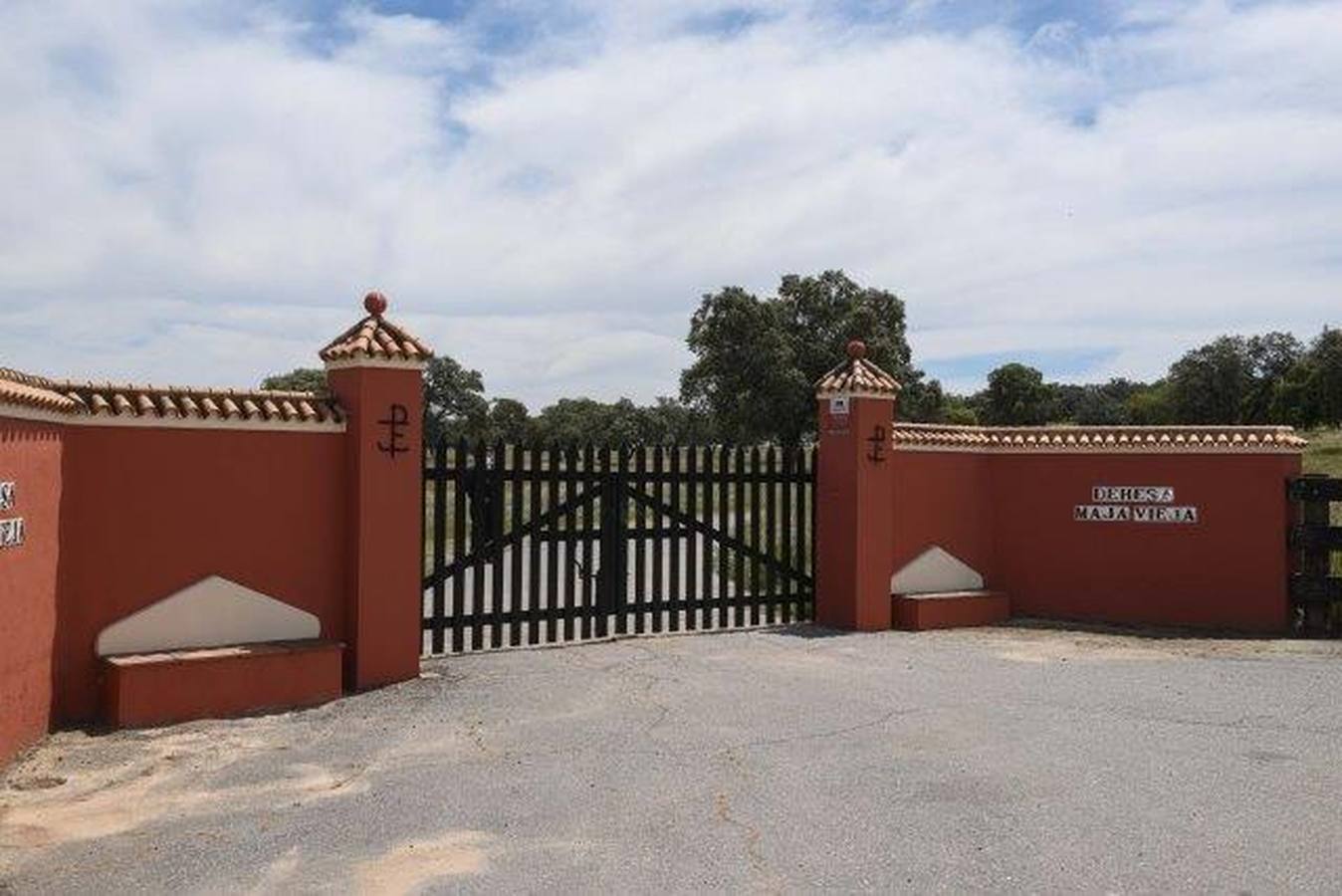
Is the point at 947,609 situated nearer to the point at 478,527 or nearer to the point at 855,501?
the point at 855,501

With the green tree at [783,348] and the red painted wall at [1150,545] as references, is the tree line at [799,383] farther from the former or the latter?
the red painted wall at [1150,545]

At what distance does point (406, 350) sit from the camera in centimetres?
874

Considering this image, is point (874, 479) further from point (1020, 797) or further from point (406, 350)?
point (1020, 797)

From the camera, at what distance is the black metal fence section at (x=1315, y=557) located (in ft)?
37.8

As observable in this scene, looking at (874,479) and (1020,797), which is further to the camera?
(874,479)

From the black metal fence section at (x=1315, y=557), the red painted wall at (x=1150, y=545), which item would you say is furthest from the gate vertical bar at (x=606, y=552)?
the black metal fence section at (x=1315, y=557)

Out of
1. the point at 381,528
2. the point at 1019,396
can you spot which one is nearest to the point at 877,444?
the point at 381,528

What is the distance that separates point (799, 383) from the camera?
43.2 meters

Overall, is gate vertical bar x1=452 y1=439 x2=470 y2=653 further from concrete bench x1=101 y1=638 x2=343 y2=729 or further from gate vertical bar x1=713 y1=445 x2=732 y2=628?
gate vertical bar x1=713 y1=445 x2=732 y2=628

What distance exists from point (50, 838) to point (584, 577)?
5562 millimetres

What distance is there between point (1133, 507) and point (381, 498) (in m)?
7.80

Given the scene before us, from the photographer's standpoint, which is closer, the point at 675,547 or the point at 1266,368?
the point at 675,547

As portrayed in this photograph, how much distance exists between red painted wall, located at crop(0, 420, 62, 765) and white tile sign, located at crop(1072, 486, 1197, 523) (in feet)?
31.7

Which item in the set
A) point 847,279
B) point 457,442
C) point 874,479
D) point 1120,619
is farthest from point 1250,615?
point 847,279
